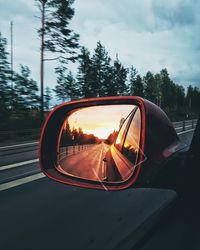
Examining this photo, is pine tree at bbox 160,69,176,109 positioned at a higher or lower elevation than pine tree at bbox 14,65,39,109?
higher

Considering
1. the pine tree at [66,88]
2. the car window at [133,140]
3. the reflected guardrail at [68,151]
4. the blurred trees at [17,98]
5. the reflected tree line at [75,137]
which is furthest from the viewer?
the pine tree at [66,88]

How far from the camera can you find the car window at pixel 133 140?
5.47 feet

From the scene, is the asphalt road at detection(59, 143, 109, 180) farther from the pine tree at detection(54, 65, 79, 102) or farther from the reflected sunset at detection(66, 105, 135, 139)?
the pine tree at detection(54, 65, 79, 102)

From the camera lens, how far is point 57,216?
3.96 m

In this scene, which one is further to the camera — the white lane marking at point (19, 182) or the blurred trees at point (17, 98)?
the blurred trees at point (17, 98)

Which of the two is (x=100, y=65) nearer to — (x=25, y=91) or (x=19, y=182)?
(x=25, y=91)

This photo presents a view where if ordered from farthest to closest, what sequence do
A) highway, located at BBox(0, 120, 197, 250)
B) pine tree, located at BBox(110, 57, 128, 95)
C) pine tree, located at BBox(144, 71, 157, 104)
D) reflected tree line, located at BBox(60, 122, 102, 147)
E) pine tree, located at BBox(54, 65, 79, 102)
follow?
pine tree, located at BBox(144, 71, 157, 104), pine tree, located at BBox(110, 57, 128, 95), pine tree, located at BBox(54, 65, 79, 102), highway, located at BBox(0, 120, 197, 250), reflected tree line, located at BBox(60, 122, 102, 147)

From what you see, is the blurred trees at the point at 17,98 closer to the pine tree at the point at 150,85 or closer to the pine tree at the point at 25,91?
the pine tree at the point at 25,91

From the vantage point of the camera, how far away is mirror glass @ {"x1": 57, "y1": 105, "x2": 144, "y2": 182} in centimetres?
183

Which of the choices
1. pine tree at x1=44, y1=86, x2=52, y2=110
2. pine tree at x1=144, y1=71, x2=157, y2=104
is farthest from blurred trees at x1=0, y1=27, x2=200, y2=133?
pine tree at x1=144, y1=71, x2=157, y2=104

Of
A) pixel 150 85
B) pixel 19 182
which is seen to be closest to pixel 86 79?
pixel 19 182

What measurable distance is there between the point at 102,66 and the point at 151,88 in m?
55.3

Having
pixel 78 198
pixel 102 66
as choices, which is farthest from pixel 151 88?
pixel 78 198

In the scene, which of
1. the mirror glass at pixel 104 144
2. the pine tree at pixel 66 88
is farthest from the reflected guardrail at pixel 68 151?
the pine tree at pixel 66 88
